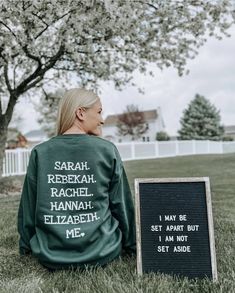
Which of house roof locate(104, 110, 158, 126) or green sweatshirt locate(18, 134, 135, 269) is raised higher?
house roof locate(104, 110, 158, 126)

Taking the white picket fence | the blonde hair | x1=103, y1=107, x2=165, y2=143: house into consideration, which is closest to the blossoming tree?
the blonde hair

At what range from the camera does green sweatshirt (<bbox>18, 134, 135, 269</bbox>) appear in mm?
2352

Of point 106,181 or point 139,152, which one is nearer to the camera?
point 106,181

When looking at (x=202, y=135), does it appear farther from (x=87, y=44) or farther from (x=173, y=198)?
(x=173, y=198)

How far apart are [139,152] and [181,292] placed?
1715 cm

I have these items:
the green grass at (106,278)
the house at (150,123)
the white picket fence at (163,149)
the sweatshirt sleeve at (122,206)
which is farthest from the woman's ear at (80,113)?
the house at (150,123)

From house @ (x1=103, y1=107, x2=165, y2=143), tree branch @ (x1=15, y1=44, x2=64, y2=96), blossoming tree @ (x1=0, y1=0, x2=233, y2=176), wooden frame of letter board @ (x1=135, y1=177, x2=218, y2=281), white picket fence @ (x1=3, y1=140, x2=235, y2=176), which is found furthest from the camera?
house @ (x1=103, y1=107, x2=165, y2=143)

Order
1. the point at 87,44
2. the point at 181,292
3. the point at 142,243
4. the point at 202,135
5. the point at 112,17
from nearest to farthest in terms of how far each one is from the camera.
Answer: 1. the point at 181,292
2. the point at 142,243
3. the point at 112,17
4. the point at 87,44
5. the point at 202,135

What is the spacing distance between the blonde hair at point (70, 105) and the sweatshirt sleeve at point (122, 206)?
0.38 meters

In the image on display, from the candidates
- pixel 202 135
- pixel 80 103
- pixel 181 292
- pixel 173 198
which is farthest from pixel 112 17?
pixel 202 135

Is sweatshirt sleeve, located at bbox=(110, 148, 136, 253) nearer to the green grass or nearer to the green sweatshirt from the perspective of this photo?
the green sweatshirt

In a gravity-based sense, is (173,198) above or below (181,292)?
above

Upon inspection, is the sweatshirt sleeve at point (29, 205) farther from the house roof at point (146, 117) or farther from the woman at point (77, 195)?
the house roof at point (146, 117)

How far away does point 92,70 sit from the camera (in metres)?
8.76
